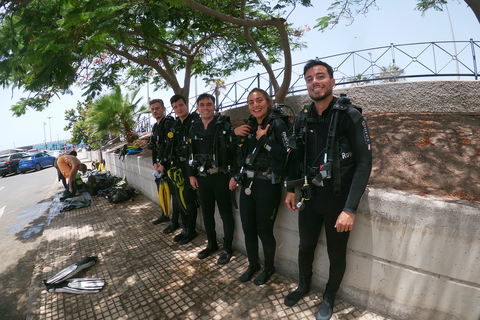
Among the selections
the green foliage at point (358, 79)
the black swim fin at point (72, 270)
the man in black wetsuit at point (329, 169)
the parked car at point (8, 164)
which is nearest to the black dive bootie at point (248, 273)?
the man in black wetsuit at point (329, 169)

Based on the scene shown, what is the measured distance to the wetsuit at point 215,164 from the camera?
3205 millimetres

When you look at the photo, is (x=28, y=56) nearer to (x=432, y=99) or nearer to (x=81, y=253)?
(x=81, y=253)

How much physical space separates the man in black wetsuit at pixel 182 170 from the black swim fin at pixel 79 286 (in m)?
1.21

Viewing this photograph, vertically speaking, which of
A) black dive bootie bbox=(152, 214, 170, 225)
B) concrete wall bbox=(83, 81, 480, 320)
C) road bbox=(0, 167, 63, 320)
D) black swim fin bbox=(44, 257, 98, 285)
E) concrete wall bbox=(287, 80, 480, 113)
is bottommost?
road bbox=(0, 167, 63, 320)

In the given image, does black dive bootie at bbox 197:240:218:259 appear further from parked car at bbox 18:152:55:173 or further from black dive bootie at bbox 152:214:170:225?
parked car at bbox 18:152:55:173

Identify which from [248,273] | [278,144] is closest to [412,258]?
[278,144]

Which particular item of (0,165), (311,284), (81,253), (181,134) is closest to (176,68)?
(181,134)

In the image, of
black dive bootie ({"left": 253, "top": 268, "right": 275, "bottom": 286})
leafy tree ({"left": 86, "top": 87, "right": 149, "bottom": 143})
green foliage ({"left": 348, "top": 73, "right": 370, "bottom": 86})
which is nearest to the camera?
black dive bootie ({"left": 253, "top": 268, "right": 275, "bottom": 286})

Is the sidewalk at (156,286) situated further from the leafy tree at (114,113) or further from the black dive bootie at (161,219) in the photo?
the leafy tree at (114,113)

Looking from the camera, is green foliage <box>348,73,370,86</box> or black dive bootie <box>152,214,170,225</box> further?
green foliage <box>348,73,370,86</box>

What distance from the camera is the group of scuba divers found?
2.03 metres

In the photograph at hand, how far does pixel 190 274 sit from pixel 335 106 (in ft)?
8.13

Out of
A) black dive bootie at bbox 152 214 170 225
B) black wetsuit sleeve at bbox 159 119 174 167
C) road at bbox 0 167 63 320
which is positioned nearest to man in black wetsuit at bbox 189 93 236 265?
black wetsuit sleeve at bbox 159 119 174 167

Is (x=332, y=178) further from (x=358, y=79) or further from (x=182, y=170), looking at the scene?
(x=358, y=79)
